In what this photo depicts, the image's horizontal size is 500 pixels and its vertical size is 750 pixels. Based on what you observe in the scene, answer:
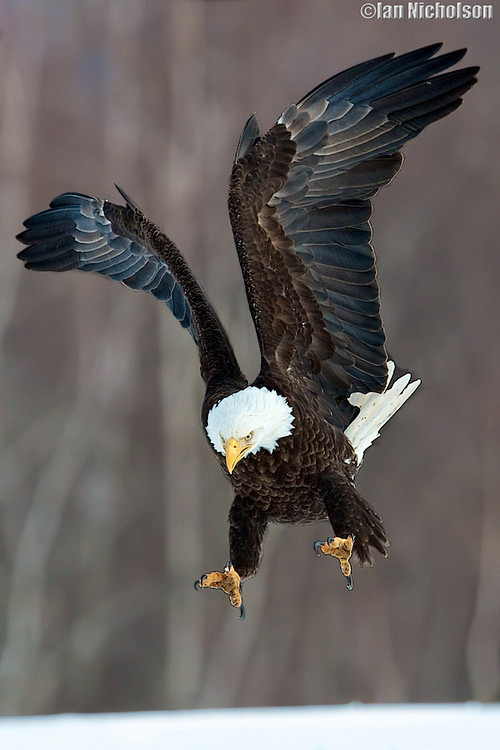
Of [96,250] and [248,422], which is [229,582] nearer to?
[248,422]

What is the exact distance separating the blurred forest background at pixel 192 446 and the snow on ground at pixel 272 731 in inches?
63.2

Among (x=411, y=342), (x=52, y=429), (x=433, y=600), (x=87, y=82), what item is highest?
(x=87, y=82)

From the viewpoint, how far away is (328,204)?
235cm

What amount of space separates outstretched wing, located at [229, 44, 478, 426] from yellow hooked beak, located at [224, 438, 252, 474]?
9.7 inches

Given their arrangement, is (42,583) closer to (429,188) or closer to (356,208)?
(429,188)

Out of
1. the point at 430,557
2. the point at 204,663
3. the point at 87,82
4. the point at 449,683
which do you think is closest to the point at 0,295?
the point at 87,82

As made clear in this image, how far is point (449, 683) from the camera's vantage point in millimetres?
5199

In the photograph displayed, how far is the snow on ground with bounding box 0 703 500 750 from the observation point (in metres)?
2.95

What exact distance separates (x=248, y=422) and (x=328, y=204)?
544 millimetres

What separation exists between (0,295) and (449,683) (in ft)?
9.64

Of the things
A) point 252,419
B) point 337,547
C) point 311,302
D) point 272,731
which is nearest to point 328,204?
point 311,302

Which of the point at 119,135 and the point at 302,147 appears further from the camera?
the point at 119,135

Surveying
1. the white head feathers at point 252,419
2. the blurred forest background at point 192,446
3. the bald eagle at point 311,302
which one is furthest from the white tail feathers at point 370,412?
the blurred forest background at point 192,446

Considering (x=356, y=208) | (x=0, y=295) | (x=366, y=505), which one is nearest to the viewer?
(x=366, y=505)
